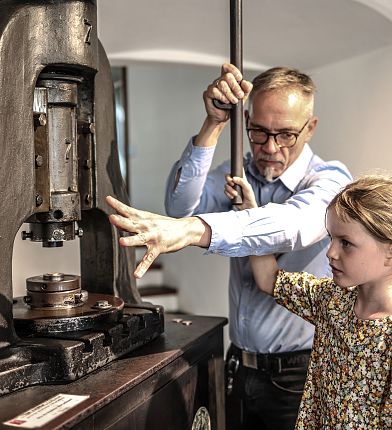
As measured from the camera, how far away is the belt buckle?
190 centimetres

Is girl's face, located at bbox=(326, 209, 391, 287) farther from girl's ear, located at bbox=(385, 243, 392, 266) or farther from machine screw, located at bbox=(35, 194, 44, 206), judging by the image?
machine screw, located at bbox=(35, 194, 44, 206)

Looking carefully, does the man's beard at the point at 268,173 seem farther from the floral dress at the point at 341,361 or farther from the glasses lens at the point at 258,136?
the floral dress at the point at 341,361

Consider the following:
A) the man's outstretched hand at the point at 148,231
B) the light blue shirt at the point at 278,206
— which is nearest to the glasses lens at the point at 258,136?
the light blue shirt at the point at 278,206

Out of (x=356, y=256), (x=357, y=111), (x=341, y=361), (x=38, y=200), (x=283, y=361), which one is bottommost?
(x=283, y=361)

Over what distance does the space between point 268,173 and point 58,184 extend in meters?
0.69

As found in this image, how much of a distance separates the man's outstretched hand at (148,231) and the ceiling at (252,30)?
1.12 metres

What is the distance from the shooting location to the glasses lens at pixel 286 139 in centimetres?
176

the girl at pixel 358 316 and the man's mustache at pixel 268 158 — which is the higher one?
the man's mustache at pixel 268 158

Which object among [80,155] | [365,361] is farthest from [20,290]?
[365,361]

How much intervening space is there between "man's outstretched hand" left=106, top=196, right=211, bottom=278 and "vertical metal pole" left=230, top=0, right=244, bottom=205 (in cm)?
22

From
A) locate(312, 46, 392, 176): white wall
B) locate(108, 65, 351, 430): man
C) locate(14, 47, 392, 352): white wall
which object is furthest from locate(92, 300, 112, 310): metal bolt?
locate(312, 46, 392, 176): white wall

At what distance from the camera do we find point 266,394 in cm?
189

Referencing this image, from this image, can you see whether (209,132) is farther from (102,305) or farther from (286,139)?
(102,305)

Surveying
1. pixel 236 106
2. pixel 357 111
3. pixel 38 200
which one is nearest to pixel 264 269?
pixel 236 106
